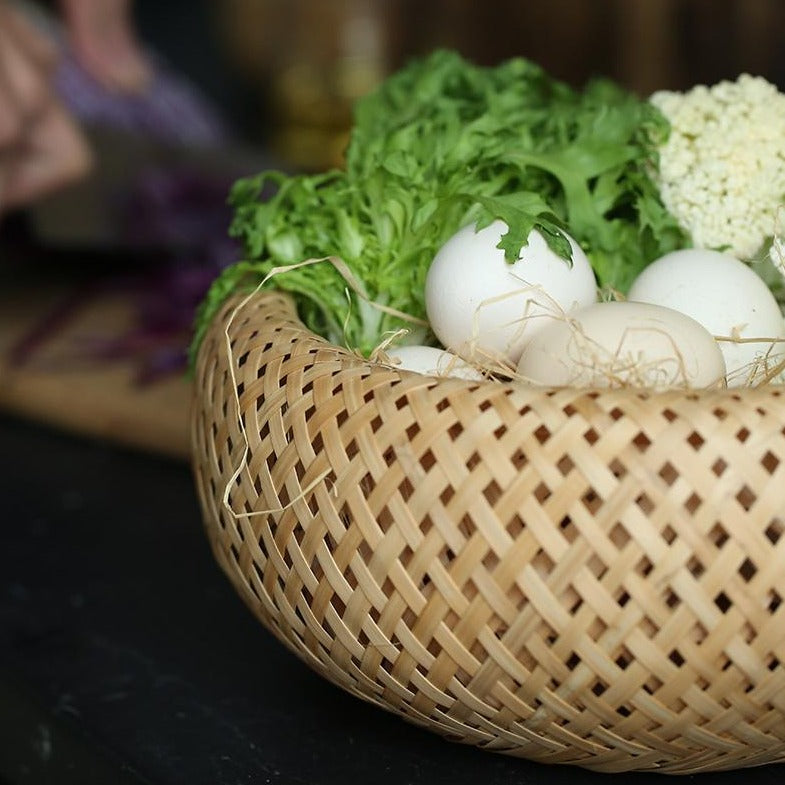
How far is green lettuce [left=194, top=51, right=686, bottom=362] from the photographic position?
2.54 ft

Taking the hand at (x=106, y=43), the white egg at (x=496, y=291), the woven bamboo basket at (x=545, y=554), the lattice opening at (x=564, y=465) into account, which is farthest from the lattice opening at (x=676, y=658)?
the hand at (x=106, y=43)

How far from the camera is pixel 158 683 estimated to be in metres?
0.81

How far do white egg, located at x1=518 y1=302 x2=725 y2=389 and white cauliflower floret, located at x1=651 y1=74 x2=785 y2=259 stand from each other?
0.16 meters

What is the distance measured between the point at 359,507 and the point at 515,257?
19cm

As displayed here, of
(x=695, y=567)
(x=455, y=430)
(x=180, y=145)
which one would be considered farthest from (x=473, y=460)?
(x=180, y=145)

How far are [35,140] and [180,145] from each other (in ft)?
1.33

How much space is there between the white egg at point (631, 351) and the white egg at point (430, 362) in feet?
0.21

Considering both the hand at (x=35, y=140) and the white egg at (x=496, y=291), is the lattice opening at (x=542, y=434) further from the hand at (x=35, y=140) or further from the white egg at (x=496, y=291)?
the hand at (x=35, y=140)

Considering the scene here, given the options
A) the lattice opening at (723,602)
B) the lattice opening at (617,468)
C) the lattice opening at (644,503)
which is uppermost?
the lattice opening at (617,468)

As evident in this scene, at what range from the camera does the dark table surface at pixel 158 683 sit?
686 mm

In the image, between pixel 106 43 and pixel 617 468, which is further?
pixel 106 43

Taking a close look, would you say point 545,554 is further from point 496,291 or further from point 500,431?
point 496,291

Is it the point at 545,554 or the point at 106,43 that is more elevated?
the point at 106,43

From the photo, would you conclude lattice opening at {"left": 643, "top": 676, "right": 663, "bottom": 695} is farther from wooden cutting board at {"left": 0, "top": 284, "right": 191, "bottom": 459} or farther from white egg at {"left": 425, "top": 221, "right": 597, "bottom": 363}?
wooden cutting board at {"left": 0, "top": 284, "right": 191, "bottom": 459}
